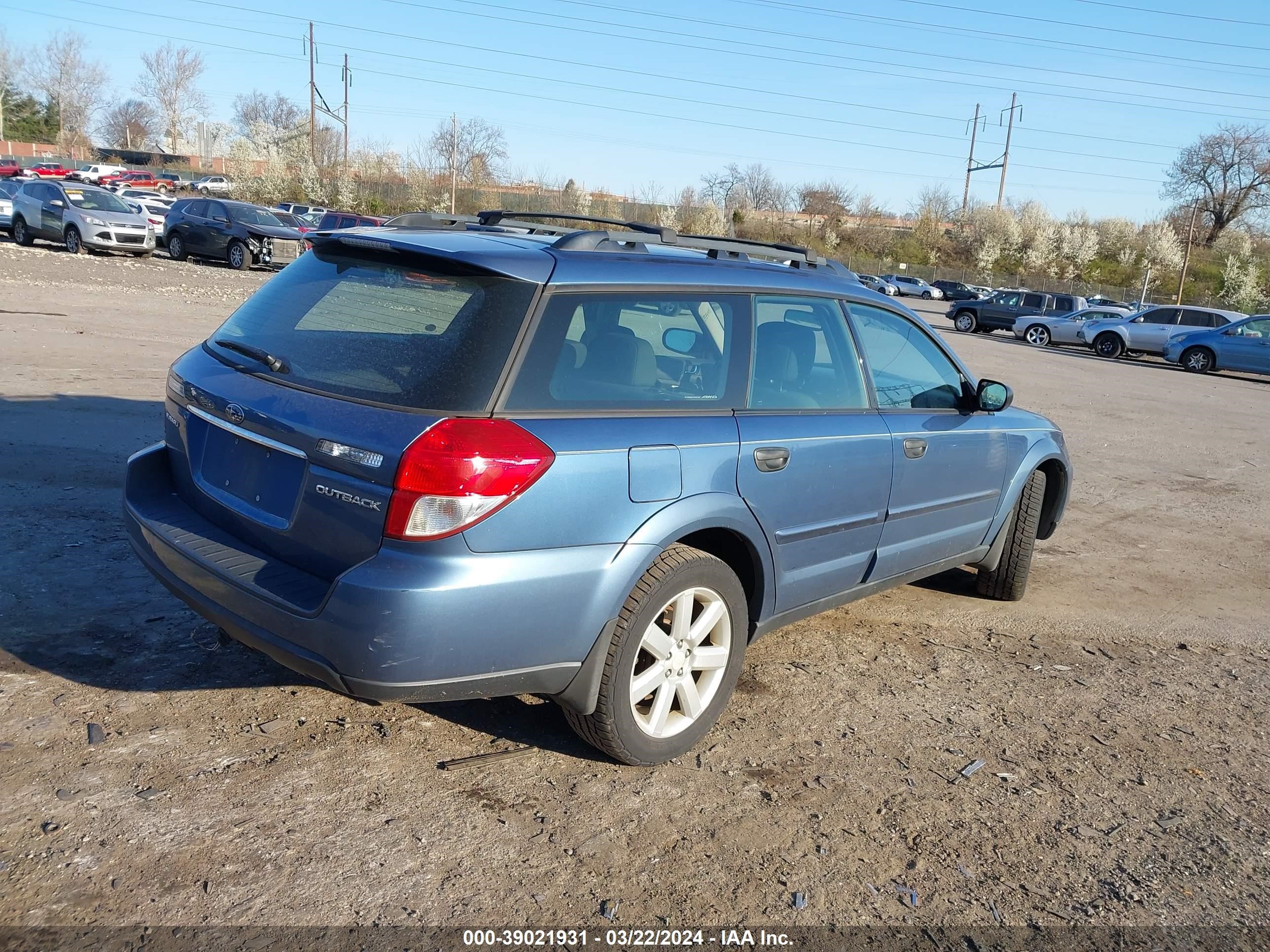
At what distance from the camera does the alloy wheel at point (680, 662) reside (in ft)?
11.7

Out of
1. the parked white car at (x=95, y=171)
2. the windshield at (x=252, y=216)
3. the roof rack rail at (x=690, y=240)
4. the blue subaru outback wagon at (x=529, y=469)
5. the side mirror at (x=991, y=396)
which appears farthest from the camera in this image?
the parked white car at (x=95, y=171)

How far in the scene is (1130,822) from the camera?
3.52m

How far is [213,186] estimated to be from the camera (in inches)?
2832

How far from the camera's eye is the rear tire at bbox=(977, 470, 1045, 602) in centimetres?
570

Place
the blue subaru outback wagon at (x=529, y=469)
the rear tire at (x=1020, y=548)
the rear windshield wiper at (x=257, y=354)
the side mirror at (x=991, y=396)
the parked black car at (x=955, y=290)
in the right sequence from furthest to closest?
the parked black car at (x=955, y=290)
the rear tire at (x=1020, y=548)
the side mirror at (x=991, y=396)
the rear windshield wiper at (x=257, y=354)
the blue subaru outback wagon at (x=529, y=469)

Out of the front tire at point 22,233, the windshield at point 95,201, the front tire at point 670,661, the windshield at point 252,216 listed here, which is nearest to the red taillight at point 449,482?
the front tire at point 670,661

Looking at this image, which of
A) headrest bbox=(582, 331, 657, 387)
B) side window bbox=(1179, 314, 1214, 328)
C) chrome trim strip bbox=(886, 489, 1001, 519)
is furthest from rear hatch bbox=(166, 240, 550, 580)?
side window bbox=(1179, 314, 1214, 328)

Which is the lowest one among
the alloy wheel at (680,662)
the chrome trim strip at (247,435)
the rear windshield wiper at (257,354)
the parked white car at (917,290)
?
the alloy wheel at (680,662)

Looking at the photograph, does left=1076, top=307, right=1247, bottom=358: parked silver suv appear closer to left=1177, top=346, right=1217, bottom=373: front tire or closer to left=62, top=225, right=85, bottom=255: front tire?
left=1177, top=346, right=1217, bottom=373: front tire

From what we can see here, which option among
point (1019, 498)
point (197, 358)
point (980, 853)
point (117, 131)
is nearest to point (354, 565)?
point (197, 358)

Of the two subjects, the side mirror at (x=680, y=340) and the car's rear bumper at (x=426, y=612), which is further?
the side mirror at (x=680, y=340)

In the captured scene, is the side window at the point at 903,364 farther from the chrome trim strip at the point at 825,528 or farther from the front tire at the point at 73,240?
the front tire at the point at 73,240

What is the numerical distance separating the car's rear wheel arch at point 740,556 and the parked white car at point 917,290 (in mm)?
62679

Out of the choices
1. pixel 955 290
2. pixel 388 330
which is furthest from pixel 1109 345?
pixel 955 290
